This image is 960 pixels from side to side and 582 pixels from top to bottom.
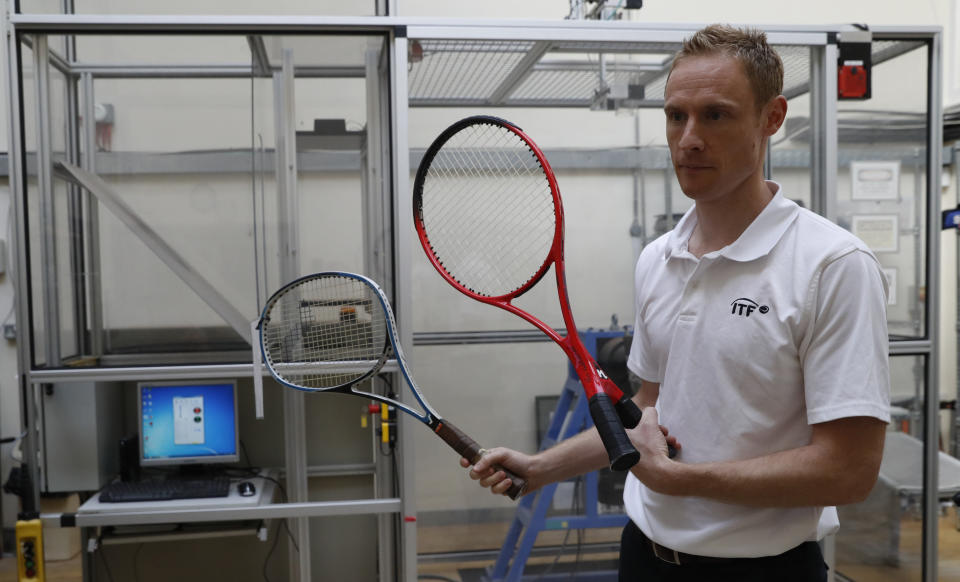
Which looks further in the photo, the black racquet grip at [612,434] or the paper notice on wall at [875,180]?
the paper notice on wall at [875,180]

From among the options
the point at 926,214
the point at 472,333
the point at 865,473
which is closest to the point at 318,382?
the point at 472,333

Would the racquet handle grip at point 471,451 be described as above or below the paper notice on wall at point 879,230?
below

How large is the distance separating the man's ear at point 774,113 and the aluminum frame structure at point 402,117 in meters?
1.32

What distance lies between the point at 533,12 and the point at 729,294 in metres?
3.36

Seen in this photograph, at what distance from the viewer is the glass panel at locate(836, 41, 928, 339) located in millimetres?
2625

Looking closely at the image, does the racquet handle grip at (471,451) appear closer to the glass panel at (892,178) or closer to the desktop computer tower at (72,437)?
the desktop computer tower at (72,437)

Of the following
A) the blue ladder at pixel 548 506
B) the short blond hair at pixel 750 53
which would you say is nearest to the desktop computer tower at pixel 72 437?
the blue ladder at pixel 548 506

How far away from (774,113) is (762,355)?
0.36 meters

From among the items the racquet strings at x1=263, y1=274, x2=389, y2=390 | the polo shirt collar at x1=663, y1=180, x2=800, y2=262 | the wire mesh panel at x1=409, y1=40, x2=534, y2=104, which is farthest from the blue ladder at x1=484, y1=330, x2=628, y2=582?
the polo shirt collar at x1=663, y1=180, x2=800, y2=262

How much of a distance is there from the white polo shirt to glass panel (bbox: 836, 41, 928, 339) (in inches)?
69.0

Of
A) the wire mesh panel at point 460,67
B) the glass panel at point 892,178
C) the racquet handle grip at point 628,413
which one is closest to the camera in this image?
the racquet handle grip at point 628,413

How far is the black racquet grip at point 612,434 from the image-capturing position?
0.92 m

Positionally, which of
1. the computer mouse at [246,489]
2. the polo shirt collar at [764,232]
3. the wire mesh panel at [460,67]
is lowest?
the computer mouse at [246,489]

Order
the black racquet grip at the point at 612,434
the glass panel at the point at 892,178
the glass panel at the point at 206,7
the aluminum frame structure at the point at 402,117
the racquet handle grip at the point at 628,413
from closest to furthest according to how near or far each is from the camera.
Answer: the black racquet grip at the point at 612,434 < the racquet handle grip at the point at 628,413 < the aluminum frame structure at the point at 402,117 < the glass panel at the point at 206,7 < the glass panel at the point at 892,178
